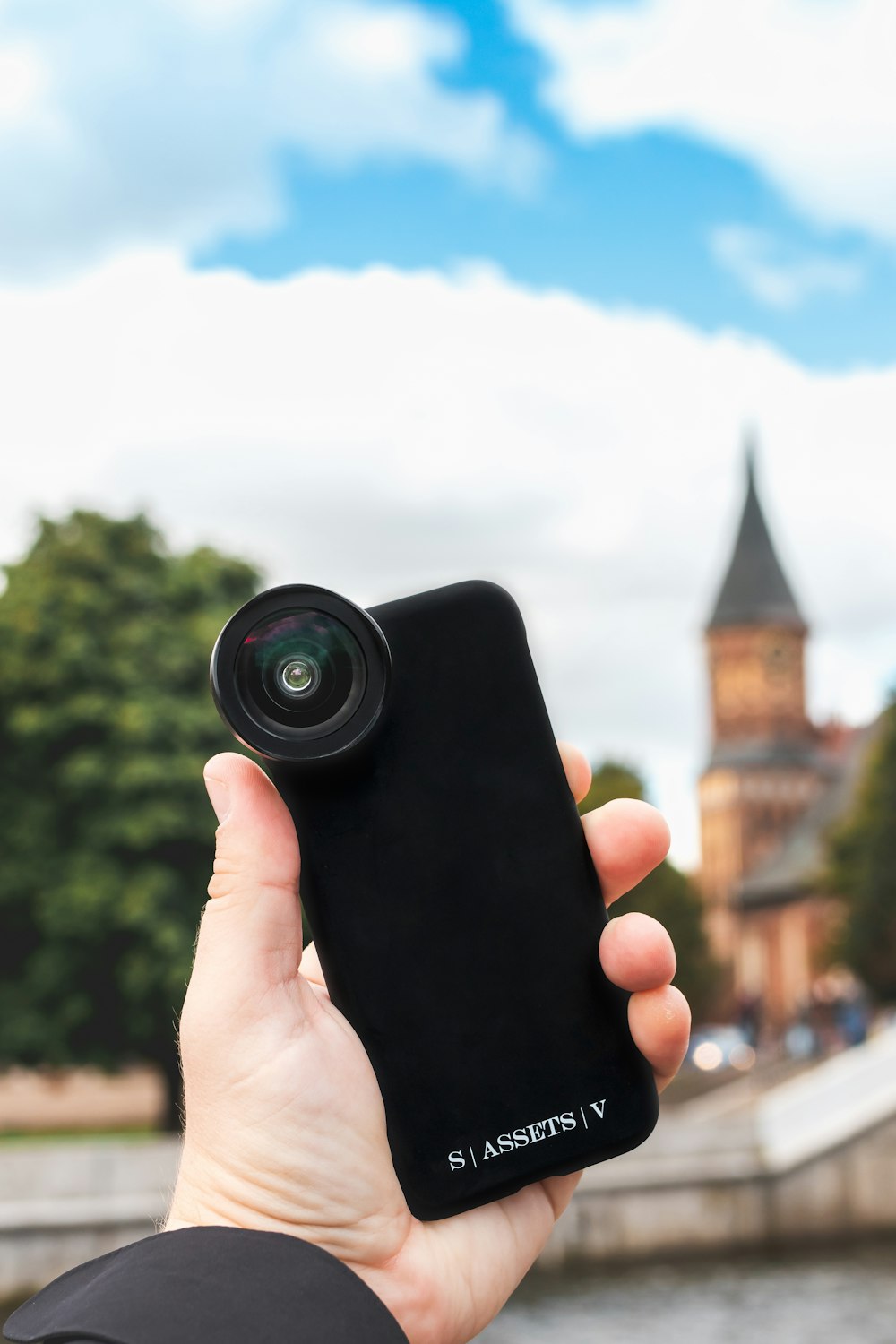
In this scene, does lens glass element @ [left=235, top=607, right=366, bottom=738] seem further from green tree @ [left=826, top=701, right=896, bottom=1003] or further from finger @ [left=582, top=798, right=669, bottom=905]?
green tree @ [left=826, top=701, right=896, bottom=1003]

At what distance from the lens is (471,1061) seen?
2580 millimetres

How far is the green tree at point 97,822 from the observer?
25969 millimetres

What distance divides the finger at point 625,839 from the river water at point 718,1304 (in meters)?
13.7

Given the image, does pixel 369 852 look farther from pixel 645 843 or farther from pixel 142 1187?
pixel 142 1187

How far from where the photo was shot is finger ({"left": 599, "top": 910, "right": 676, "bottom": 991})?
252 cm

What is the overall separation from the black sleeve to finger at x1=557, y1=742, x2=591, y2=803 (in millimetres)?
1010

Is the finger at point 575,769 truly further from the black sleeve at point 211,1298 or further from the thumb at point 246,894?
the black sleeve at point 211,1298

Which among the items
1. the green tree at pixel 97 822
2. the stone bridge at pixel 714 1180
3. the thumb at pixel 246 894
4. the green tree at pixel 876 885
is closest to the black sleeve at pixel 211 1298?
the thumb at pixel 246 894

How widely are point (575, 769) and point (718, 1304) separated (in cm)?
1513

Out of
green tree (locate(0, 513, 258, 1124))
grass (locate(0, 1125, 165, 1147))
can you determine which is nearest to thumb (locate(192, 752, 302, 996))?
green tree (locate(0, 513, 258, 1124))

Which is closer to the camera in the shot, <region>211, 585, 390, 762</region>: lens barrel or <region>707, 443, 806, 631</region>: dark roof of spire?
<region>211, 585, 390, 762</region>: lens barrel

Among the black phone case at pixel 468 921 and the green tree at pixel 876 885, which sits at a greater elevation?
the black phone case at pixel 468 921

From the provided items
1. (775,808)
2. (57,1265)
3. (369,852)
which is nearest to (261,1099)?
(369,852)

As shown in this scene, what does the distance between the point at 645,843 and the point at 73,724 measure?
83.0ft
